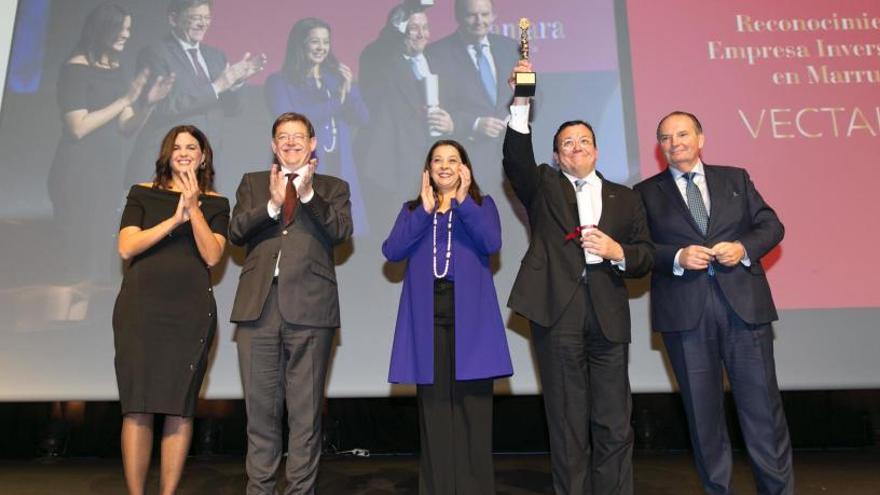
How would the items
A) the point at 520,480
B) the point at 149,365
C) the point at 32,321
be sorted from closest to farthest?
the point at 149,365
the point at 520,480
the point at 32,321

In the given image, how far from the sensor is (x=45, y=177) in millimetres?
3416

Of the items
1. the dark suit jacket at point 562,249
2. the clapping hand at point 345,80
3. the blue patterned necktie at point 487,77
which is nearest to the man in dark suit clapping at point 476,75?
the blue patterned necktie at point 487,77

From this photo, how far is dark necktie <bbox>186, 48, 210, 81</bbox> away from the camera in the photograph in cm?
348

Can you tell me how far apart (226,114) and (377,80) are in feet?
2.54

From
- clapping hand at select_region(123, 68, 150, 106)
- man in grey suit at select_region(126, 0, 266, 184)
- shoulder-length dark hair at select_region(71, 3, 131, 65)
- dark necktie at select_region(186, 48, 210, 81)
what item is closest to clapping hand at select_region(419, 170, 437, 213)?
man in grey suit at select_region(126, 0, 266, 184)

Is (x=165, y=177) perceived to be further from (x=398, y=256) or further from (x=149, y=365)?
(x=398, y=256)

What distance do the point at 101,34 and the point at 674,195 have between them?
2895 mm

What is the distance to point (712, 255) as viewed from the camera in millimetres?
2475

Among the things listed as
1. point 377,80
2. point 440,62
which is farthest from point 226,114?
point 440,62

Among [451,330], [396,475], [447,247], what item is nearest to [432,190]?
[447,247]

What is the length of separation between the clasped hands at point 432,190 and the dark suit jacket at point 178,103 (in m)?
1.40

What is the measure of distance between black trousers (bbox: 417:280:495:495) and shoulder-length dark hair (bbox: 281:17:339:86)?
5.03 feet

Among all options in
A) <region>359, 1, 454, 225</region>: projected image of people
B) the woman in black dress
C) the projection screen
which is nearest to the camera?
the woman in black dress

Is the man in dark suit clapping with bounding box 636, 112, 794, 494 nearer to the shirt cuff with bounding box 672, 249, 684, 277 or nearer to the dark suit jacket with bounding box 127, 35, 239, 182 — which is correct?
the shirt cuff with bounding box 672, 249, 684, 277
